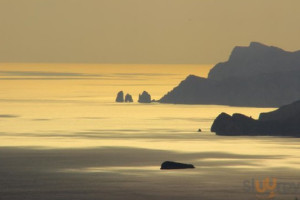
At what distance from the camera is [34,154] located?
16325cm

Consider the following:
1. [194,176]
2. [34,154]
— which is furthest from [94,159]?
[194,176]

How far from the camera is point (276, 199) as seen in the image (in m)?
111

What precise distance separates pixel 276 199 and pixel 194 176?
866 inches

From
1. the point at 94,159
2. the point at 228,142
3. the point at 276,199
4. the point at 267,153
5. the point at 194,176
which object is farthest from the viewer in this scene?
the point at 228,142

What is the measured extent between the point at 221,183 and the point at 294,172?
1554 centimetres

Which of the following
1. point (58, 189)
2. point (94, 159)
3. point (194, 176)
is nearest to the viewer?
point (58, 189)

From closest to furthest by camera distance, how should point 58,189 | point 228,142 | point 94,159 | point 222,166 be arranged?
point 58,189 → point 222,166 → point 94,159 → point 228,142

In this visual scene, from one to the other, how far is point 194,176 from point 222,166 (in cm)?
1533

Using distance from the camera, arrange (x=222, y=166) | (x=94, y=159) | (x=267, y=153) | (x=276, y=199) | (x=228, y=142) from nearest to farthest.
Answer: (x=276, y=199) → (x=222, y=166) → (x=94, y=159) → (x=267, y=153) → (x=228, y=142)

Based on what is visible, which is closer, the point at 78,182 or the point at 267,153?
the point at 78,182

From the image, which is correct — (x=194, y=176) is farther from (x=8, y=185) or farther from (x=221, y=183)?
(x=8, y=185)

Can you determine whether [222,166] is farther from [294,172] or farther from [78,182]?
[78,182]

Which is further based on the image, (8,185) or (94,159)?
(94,159)

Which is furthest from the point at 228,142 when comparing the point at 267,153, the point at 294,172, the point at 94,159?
the point at 294,172
